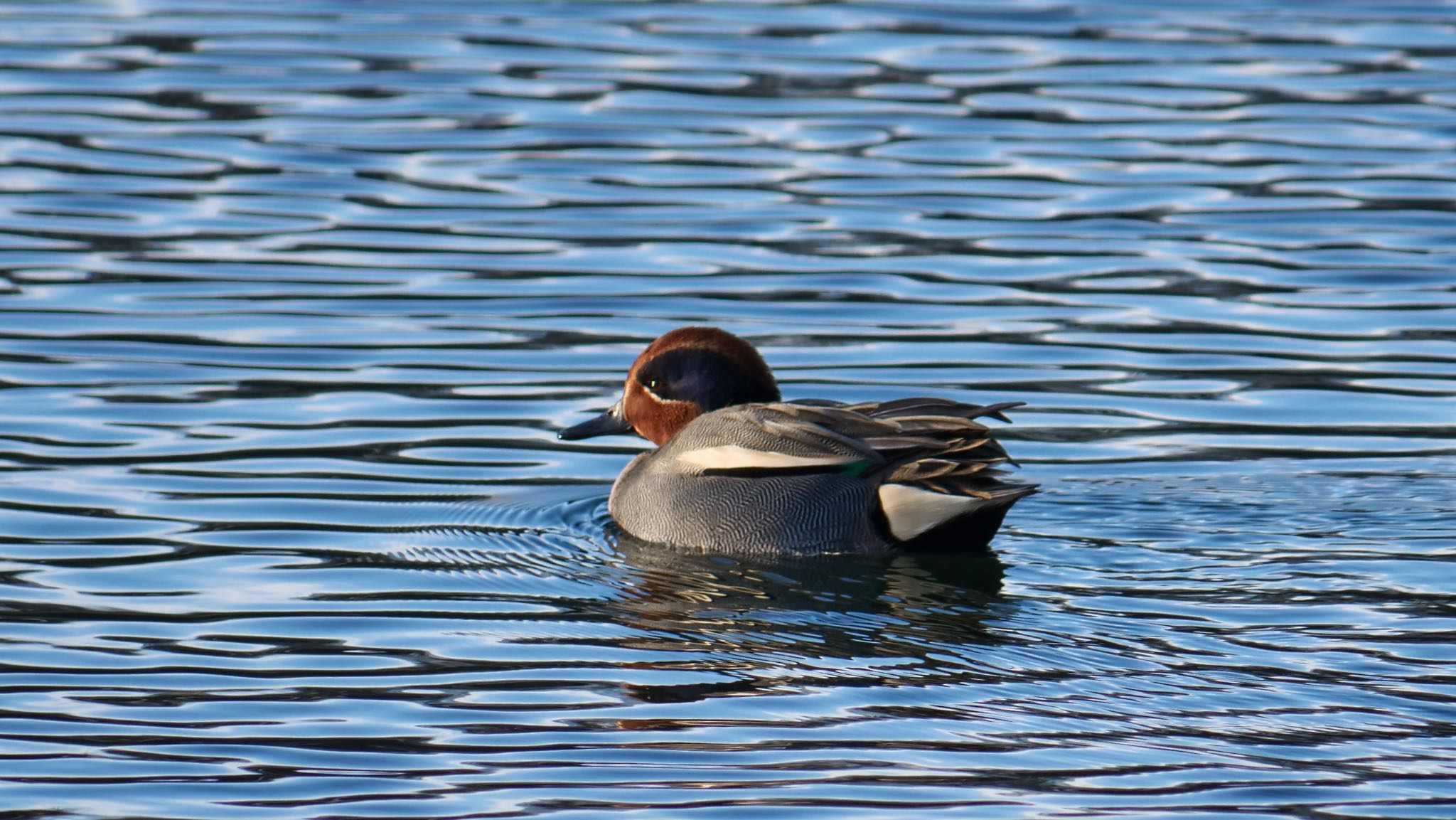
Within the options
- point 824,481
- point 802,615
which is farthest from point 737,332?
point 802,615

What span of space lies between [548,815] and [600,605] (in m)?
2.06

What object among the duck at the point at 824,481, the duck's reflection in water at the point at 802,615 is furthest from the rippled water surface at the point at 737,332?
the duck at the point at 824,481

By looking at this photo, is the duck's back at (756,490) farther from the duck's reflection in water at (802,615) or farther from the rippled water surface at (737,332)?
the rippled water surface at (737,332)

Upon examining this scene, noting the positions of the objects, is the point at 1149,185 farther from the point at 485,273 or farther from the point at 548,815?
the point at 548,815

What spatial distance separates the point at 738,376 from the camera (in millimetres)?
9047

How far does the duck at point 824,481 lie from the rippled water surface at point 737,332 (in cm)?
16

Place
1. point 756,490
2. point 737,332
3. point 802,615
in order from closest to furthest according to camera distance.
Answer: point 802,615 → point 756,490 → point 737,332

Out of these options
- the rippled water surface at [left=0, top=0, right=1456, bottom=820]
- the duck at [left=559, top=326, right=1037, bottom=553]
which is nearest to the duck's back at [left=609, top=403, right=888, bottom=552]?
the duck at [left=559, top=326, right=1037, bottom=553]

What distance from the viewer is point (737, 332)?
11234 millimetres

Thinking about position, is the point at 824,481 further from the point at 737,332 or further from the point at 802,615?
the point at 737,332

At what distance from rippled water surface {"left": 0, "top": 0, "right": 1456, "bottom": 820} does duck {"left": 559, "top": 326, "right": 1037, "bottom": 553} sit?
16 centimetres

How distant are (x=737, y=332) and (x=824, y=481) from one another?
2935 millimetres

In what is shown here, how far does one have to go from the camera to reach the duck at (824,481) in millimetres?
8172

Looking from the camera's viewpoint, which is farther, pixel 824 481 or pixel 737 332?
pixel 737 332
